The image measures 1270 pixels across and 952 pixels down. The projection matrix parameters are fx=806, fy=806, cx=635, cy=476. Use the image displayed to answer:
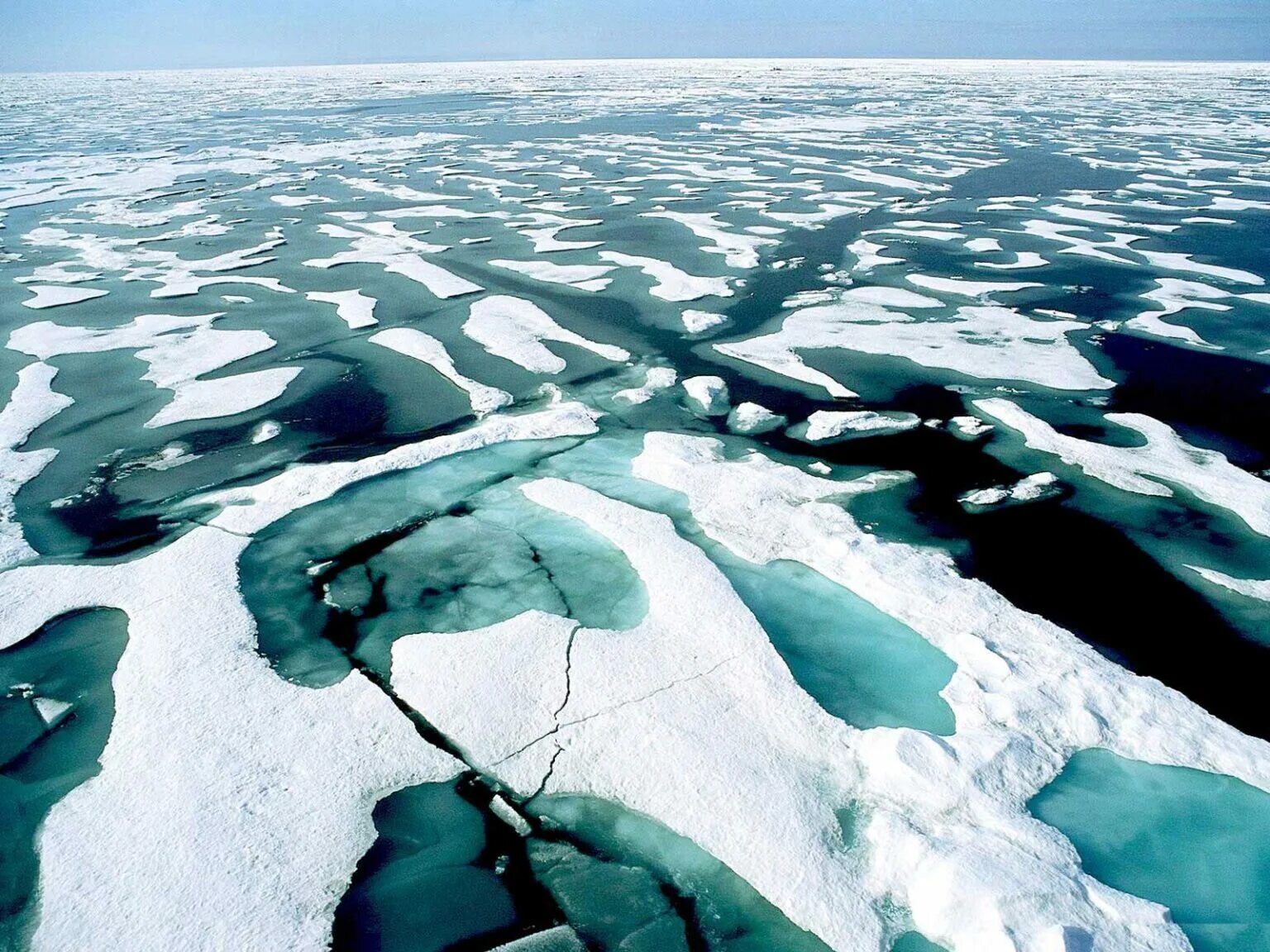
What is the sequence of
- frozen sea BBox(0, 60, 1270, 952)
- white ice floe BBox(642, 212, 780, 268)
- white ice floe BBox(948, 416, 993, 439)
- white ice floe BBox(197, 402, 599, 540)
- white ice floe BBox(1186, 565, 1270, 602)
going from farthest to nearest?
white ice floe BBox(642, 212, 780, 268), white ice floe BBox(948, 416, 993, 439), white ice floe BBox(197, 402, 599, 540), white ice floe BBox(1186, 565, 1270, 602), frozen sea BBox(0, 60, 1270, 952)

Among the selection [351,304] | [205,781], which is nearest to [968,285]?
[351,304]

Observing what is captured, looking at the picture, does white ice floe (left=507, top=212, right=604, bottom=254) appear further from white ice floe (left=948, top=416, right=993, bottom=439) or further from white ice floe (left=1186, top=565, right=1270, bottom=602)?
white ice floe (left=1186, top=565, right=1270, bottom=602)

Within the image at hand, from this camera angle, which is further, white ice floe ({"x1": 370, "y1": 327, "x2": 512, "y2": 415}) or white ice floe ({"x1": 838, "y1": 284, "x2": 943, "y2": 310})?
white ice floe ({"x1": 838, "y1": 284, "x2": 943, "y2": 310})

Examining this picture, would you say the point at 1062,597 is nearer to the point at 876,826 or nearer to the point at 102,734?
the point at 876,826

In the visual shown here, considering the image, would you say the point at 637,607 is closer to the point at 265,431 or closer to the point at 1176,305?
the point at 265,431

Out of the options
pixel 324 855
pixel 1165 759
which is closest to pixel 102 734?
pixel 324 855

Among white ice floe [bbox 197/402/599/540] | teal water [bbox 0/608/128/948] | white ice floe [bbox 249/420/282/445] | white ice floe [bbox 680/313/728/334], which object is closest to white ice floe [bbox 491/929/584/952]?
teal water [bbox 0/608/128/948]

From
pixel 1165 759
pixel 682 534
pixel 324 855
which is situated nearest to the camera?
pixel 324 855
